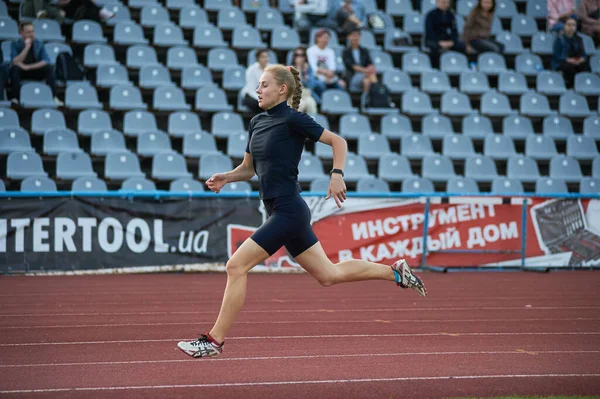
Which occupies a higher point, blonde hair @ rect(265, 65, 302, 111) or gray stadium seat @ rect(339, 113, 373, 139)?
blonde hair @ rect(265, 65, 302, 111)

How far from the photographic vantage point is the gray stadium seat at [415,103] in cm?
1823

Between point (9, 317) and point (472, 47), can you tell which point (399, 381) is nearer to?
point (9, 317)

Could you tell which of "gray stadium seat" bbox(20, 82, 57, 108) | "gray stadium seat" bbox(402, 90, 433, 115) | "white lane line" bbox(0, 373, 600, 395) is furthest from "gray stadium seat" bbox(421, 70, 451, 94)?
"white lane line" bbox(0, 373, 600, 395)

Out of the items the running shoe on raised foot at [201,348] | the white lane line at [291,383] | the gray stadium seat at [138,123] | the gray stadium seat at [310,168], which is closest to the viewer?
the white lane line at [291,383]

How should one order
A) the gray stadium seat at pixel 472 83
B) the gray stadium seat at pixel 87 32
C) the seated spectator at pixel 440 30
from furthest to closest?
the seated spectator at pixel 440 30 < the gray stadium seat at pixel 472 83 < the gray stadium seat at pixel 87 32

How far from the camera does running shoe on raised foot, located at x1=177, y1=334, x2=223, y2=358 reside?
5.68m

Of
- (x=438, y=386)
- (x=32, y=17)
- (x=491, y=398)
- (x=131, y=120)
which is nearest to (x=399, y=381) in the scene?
(x=438, y=386)

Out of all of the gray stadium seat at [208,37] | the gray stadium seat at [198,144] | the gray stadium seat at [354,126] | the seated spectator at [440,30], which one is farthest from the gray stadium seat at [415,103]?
the gray stadium seat at [198,144]

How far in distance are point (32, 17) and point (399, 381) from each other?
1482cm

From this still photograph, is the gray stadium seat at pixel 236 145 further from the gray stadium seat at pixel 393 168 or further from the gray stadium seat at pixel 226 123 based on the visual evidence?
the gray stadium seat at pixel 393 168

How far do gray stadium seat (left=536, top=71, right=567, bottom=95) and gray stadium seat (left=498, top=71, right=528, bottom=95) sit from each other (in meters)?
0.38

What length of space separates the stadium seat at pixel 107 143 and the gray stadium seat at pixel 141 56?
2.51 m

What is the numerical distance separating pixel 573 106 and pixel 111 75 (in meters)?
10.6

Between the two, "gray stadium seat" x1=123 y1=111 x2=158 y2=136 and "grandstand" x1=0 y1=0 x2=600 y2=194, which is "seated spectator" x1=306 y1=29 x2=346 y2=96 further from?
"gray stadium seat" x1=123 y1=111 x2=158 y2=136
